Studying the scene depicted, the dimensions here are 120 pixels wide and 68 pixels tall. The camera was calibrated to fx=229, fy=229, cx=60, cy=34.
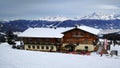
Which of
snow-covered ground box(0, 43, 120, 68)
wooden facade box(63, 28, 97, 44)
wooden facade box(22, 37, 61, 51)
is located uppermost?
snow-covered ground box(0, 43, 120, 68)

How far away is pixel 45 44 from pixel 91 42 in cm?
1330

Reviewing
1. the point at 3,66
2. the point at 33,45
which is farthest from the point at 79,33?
the point at 3,66

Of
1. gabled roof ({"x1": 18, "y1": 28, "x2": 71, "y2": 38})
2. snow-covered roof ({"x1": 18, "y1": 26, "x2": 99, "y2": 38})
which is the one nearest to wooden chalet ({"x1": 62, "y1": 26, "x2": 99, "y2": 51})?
snow-covered roof ({"x1": 18, "y1": 26, "x2": 99, "y2": 38})

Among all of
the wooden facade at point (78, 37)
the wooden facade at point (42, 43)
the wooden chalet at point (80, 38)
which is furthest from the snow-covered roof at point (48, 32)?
the wooden facade at point (78, 37)

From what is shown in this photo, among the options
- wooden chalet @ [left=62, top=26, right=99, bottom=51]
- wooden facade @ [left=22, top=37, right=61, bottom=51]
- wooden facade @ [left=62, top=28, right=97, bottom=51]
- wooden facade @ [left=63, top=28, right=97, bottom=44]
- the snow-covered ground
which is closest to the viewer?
the snow-covered ground

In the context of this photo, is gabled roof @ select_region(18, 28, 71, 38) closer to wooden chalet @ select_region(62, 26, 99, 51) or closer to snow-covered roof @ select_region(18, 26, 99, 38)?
snow-covered roof @ select_region(18, 26, 99, 38)

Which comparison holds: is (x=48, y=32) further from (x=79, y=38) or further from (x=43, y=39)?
(x=79, y=38)

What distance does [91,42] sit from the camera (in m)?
64.1

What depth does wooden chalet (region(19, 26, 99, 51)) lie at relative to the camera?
6482cm

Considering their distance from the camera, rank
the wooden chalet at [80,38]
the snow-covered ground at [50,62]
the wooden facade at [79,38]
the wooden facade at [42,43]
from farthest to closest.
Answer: the wooden facade at [42,43], the wooden facade at [79,38], the wooden chalet at [80,38], the snow-covered ground at [50,62]

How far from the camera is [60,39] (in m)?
66.3

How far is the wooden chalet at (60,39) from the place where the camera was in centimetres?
6482

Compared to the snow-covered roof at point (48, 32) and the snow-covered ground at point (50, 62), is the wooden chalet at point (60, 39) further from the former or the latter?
the snow-covered ground at point (50, 62)

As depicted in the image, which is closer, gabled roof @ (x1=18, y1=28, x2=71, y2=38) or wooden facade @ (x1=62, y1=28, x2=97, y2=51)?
wooden facade @ (x1=62, y1=28, x2=97, y2=51)
